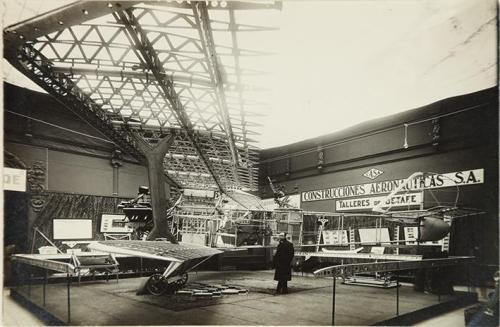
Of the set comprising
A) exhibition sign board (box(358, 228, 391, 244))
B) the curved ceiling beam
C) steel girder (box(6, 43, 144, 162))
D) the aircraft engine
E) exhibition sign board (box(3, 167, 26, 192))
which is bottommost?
exhibition sign board (box(358, 228, 391, 244))

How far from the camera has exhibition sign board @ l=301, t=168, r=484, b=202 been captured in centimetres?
864

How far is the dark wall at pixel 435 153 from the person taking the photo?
835 centimetres

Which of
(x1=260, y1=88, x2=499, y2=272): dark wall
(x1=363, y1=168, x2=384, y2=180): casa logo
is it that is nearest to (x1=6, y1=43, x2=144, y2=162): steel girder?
(x1=260, y1=88, x2=499, y2=272): dark wall

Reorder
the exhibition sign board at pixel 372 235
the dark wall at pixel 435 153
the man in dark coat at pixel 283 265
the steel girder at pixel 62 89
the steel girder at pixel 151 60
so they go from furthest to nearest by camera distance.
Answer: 1. the exhibition sign board at pixel 372 235
2. the dark wall at pixel 435 153
3. the man in dark coat at pixel 283 265
4. the steel girder at pixel 62 89
5. the steel girder at pixel 151 60

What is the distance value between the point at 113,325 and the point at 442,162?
8744 millimetres

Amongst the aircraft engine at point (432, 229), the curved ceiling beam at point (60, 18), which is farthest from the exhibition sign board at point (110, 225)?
the aircraft engine at point (432, 229)

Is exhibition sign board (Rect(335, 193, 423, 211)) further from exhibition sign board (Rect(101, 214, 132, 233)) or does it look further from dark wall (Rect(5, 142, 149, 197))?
dark wall (Rect(5, 142, 149, 197))

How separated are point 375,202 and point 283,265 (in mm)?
4974

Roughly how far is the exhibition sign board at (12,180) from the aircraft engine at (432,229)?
6752mm

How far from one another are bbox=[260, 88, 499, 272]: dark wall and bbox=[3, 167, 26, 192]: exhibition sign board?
335 inches

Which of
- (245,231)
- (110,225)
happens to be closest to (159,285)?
(245,231)

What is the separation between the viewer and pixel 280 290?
24.0 ft

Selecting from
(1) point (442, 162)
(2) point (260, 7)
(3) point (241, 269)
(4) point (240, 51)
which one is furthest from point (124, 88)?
(1) point (442, 162)

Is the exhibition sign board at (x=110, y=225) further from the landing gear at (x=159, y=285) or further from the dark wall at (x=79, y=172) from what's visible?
the landing gear at (x=159, y=285)
